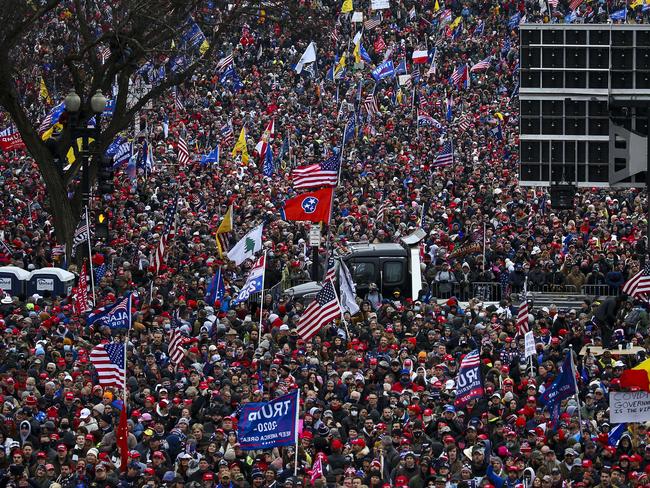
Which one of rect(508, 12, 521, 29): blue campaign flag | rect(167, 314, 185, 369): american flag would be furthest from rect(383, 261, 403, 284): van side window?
rect(508, 12, 521, 29): blue campaign flag

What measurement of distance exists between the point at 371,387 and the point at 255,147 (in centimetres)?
2647

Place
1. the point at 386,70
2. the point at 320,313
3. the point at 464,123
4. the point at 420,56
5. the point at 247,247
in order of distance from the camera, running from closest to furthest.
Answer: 1. the point at 320,313
2. the point at 247,247
3. the point at 464,123
4. the point at 386,70
5. the point at 420,56

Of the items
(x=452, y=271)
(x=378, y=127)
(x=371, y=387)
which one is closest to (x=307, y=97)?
(x=378, y=127)

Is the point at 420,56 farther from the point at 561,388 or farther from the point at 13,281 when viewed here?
the point at 561,388

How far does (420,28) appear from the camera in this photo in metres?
68.6

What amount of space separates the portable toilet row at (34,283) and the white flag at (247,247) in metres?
3.23

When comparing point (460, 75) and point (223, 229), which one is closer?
point (223, 229)

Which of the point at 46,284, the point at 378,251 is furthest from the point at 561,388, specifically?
the point at 46,284

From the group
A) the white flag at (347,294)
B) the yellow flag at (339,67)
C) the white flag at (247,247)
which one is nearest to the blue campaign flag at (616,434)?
the white flag at (347,294)

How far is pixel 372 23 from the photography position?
66.4 meters

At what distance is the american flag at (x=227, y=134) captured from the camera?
53059mm

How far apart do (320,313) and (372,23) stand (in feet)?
120

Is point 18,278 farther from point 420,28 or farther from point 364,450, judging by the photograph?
point 420,28

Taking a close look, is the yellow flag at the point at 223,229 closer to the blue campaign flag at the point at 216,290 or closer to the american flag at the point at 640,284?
the blue campaign flag at the point at 216,290
